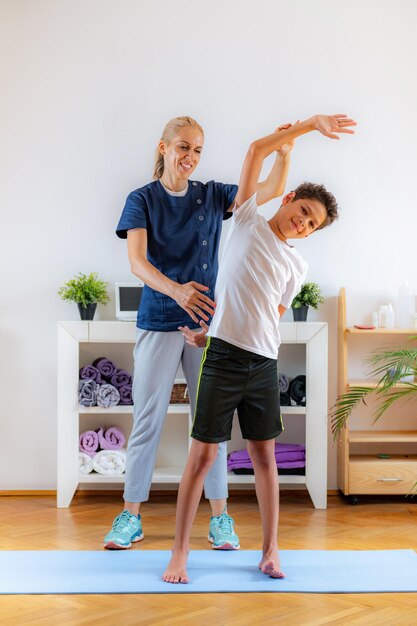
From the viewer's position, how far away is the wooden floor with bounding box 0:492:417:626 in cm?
217

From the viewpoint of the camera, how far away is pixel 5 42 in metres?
3.72

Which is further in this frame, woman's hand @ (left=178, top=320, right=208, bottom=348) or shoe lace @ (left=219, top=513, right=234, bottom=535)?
shoe lace @ (left=219, top=513, right=234, bottom=535)

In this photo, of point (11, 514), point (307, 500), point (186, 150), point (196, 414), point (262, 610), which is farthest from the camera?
point (307, 500)

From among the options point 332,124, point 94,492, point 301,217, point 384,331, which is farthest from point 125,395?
point 332,124

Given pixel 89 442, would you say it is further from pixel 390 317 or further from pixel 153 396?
Answer: pixel 390 317

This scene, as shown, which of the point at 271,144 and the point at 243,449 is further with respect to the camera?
the point at 243,449

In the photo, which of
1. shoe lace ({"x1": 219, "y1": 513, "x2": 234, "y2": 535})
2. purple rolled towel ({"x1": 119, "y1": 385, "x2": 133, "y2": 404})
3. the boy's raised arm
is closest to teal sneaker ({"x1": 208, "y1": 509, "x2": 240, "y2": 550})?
shoe lace ({"x1": 219, "y1": 513, "x2": 234, "y2": 535})

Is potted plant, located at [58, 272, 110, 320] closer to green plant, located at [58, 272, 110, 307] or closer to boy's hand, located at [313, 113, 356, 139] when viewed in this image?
green plant, located at [58, 272, 110, 307]

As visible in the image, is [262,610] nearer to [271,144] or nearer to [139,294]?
[271,144]

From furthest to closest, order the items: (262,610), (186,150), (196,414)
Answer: (186,150)
(196,414)
(262,610)

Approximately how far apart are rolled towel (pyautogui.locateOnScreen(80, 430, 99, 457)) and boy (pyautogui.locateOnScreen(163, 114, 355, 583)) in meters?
1.18

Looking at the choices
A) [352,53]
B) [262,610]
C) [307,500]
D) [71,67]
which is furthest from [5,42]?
[262,610]

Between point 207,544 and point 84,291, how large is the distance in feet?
3.97

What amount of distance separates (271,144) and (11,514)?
6.32 feet
